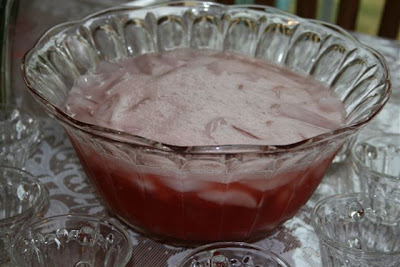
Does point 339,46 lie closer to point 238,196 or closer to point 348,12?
point 238,196

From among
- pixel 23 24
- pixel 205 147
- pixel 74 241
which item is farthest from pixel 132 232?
pixel 23 24

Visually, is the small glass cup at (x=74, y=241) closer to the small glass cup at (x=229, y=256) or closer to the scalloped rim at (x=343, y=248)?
the small glass cup at (x=229, y=256)

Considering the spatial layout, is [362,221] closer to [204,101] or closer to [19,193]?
[204,101]

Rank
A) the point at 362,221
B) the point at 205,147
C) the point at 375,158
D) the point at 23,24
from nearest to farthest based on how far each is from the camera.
A: the point at 205,147 → the point at 362,221 → the point at 375,158 → the point at 23,24

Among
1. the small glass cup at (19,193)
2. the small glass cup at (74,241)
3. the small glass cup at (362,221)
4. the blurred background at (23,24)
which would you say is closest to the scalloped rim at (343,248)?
the small glass cup at (362,221)

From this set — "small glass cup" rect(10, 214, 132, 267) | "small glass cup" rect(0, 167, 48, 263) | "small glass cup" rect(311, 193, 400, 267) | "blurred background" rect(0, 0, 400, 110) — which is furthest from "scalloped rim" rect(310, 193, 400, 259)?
"blurred background" rect(0, 0, 400, 110)

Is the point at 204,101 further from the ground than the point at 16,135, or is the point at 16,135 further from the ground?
the point at 204,101

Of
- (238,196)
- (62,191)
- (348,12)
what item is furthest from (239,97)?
(348,12)

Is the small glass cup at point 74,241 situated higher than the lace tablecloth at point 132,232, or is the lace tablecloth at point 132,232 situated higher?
the small glass cup at point 74,241
